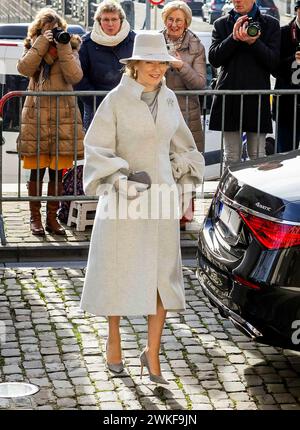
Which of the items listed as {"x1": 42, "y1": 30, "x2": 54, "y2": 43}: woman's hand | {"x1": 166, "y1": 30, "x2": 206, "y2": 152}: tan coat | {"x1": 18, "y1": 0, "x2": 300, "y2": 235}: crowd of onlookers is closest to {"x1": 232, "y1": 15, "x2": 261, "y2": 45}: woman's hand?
{"x1": 18, "y1": 0, "x2": 300, "y2": 235}: crowd of onlookers

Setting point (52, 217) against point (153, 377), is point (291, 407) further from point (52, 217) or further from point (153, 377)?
point (52, 217)

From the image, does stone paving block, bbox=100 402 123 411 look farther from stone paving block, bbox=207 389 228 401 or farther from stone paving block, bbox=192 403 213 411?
stone paving block, bbox=207 389 228 401

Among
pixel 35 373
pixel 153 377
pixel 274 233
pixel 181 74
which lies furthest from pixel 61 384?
pixel 181 74

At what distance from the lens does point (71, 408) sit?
22.1 ft

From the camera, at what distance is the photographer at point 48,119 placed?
10.4m

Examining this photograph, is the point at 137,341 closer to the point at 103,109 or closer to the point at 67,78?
the point at 103,109

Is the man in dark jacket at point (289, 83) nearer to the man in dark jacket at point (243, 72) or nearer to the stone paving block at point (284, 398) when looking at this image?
the man in dark jacket at point (243, 72)

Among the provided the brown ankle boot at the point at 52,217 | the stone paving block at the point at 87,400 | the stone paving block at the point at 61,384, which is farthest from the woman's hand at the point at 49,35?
the stone paving block at the point at 87,400

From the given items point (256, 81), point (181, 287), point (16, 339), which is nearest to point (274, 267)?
point (181, 287)

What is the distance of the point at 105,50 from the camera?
1089 centimetres

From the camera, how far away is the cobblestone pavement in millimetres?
6906

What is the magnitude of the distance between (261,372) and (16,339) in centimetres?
161

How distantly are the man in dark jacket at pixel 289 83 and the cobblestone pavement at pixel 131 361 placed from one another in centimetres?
261

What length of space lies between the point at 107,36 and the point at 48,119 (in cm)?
92
